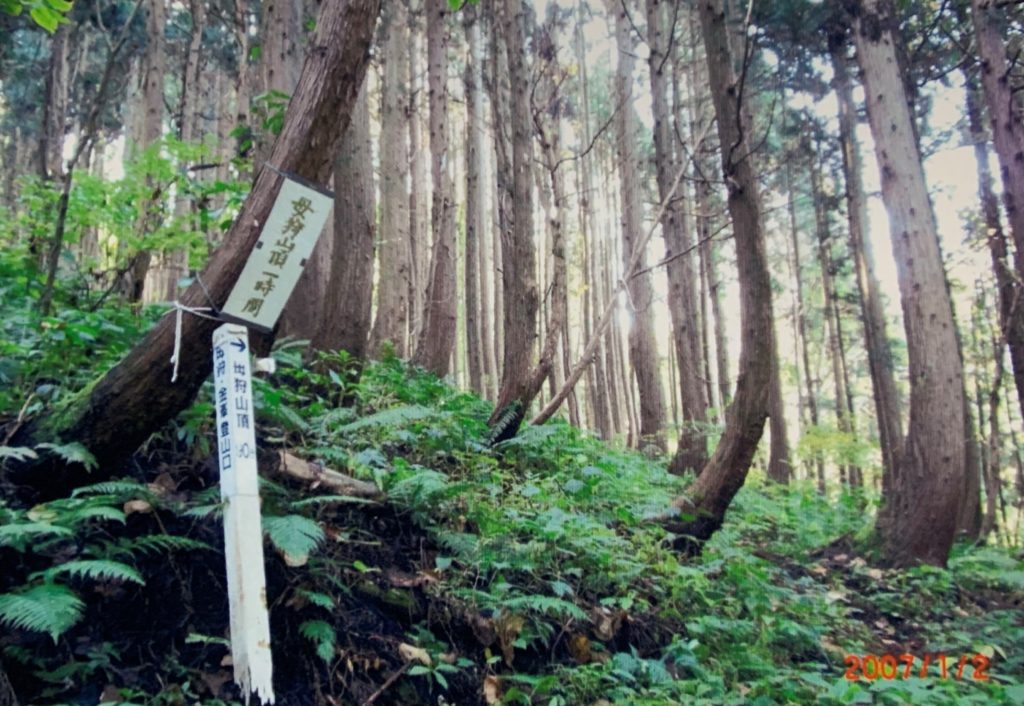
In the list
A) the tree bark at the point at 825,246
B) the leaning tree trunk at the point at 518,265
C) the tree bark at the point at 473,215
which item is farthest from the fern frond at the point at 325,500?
the tree bark at the point at 825,246

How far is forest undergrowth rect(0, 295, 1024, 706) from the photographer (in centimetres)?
262

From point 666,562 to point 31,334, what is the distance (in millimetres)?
4329

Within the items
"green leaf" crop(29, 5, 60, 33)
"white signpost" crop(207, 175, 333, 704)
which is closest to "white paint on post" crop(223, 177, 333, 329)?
"white signpost" crop(207, 175, 333, 704)

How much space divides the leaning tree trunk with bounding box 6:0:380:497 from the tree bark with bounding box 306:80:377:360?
8.79 ft

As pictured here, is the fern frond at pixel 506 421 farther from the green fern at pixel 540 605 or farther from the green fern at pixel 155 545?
the green fern at pixel 155 545

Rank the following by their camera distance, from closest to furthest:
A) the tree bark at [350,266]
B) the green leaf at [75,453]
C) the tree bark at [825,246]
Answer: the green leaf at [75,453] → the tree bark at [350,266] → the tree bark at [825,246]

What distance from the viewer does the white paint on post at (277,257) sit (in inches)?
105

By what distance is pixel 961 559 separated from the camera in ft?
24.4

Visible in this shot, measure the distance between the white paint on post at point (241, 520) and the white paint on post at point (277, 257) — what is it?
0.67ft

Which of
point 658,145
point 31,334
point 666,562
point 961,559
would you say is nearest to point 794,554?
point 961,559

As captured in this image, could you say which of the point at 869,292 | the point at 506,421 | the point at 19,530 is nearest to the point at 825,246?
the point at 869,292

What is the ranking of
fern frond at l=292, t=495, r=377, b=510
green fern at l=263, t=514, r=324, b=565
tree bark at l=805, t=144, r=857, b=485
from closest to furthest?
green fern at l=263, t=514, r=324, b=565 → fern frond at l=292, t=495, r=377, b=510 → tree bark at l=805, t=144, r=857, b=485

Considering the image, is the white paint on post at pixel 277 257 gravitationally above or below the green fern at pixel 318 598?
above
